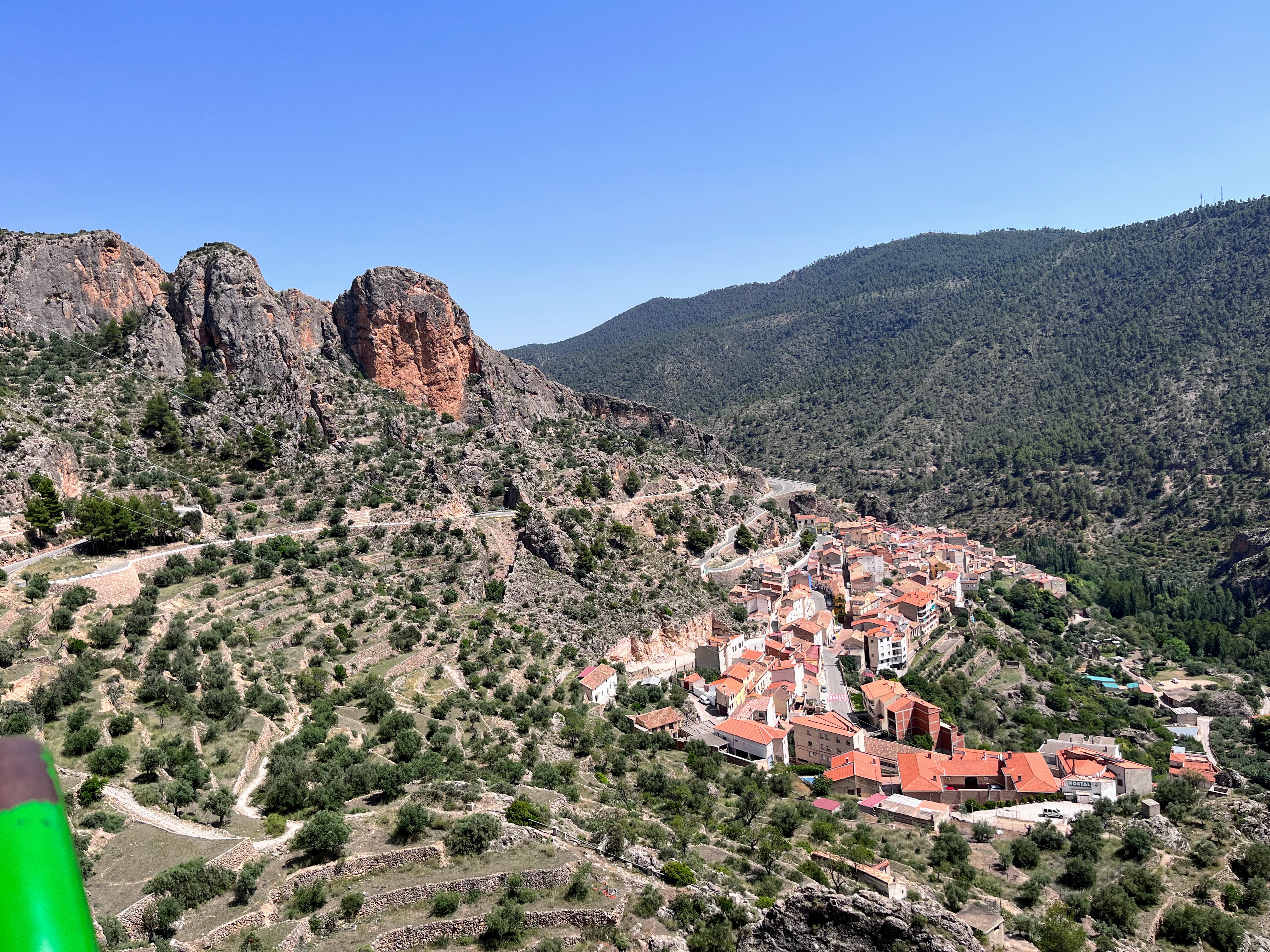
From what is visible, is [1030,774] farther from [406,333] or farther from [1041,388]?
[1041,388]

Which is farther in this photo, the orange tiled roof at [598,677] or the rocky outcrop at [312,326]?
the rocky outcrop at [312,326]

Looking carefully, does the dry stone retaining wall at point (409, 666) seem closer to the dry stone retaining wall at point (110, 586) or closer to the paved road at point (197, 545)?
the dry stone retaining wall at point (110, 586)

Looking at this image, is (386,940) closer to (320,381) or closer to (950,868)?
(950,868)

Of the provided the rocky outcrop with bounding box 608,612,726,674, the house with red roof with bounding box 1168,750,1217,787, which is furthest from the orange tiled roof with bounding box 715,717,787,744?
the house with red roof with bounding box 1168,750,1217,787

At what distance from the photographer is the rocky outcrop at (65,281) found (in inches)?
1971

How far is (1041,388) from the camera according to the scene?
422ft

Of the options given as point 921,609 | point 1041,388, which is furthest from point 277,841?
point 1041,388

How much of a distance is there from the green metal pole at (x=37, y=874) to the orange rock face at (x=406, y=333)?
6296 cm

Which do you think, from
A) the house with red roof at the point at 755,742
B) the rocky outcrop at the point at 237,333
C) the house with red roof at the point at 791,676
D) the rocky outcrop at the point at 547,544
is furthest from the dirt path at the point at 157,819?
the rocky outcrop at the point at 237,333

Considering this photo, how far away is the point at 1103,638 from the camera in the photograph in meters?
62.9

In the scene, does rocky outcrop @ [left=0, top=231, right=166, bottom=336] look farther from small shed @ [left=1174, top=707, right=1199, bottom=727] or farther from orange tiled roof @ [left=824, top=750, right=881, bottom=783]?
small shed @ [left=1174, top=707, right=1199, bottom=727]

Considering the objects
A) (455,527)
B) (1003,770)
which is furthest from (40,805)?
(455,527)

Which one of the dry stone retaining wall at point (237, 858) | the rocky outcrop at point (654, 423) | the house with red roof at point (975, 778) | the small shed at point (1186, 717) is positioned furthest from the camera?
the rocky outcrop at point (654, 423)

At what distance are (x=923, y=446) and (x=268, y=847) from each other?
379ft
